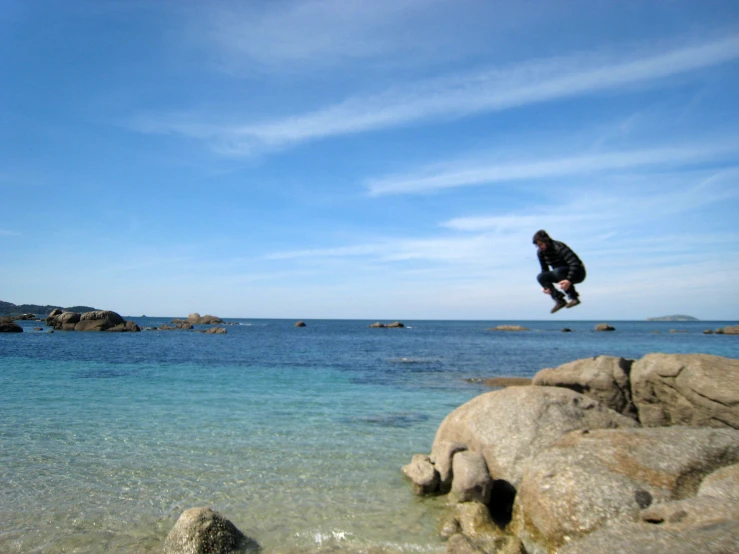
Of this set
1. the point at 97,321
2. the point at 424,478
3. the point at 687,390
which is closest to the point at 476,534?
the point at 424,478

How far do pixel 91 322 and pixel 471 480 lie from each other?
85.7 metres

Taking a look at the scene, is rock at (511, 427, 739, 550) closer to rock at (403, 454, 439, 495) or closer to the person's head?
rock at (403, 454, 439, 495)

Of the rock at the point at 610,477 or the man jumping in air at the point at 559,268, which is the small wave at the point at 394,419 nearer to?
the rock at the point at 610,477

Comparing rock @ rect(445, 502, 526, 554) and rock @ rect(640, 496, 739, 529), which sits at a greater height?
rock @ rect(640, 496, 739, 529)

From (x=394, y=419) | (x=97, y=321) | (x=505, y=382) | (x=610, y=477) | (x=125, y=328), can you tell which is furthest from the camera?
(x=125, y=328)

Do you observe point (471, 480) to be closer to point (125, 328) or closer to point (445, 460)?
point (445, 460)

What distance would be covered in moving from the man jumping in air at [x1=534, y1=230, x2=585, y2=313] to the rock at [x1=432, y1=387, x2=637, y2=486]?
11.1 ft

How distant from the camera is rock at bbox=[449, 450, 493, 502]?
30.1ft

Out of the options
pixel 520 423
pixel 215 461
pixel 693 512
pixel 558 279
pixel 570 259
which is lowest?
pixel 215 461

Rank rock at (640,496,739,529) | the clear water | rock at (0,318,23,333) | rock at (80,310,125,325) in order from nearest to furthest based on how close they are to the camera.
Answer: rock at (640,496,739,529)
the clear water
rock at (0,318,23,333)
rock at (80,310,125,325)

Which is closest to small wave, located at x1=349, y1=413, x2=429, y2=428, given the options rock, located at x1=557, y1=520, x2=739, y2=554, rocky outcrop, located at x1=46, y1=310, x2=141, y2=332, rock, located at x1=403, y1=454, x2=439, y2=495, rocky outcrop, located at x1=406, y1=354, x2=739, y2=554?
rocky outcrop, located at x1=406, y1=354, x2=739, y2=554

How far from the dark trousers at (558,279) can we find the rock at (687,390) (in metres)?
5.43

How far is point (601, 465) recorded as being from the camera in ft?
25.2

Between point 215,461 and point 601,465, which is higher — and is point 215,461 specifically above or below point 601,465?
below
